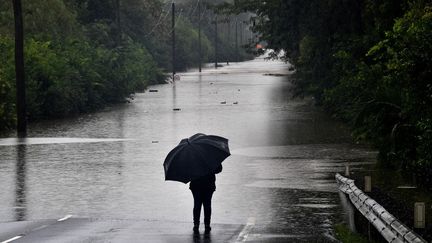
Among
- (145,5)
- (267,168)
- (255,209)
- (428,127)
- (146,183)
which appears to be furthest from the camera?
(145,5)

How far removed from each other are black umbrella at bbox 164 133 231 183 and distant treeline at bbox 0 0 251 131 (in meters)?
25.1

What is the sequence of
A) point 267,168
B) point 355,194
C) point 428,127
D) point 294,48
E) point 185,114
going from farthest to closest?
1. point 294,48
2. point 185,114
3. point 267,168
4. point 355,194
5. point 428,127

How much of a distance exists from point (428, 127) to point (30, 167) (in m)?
14.0

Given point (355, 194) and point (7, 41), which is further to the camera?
point (7, 41)

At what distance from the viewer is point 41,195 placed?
68.4 ft

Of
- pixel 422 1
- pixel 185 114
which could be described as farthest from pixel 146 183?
pixel 185 114

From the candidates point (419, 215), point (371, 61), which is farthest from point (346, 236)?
point (371, 61)

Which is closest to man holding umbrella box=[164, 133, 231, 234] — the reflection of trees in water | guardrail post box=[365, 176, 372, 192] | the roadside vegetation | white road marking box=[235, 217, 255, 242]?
white road marking box=[235, 217, 255, 242]

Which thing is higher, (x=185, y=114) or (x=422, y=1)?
(x=422, y=1)

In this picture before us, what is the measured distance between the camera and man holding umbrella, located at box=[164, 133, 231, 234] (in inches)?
594

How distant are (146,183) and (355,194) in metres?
A: 7.47

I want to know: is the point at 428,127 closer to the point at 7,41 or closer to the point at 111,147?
the point at 111,147

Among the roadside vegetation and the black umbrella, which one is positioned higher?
the black umbrella

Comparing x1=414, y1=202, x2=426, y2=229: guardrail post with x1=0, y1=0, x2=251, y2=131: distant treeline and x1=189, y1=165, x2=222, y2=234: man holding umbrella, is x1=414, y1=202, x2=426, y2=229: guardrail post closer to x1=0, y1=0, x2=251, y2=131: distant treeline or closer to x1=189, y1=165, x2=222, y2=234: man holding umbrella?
x1=189, y1=165, x2=222, y2=234: man holding umbrella
